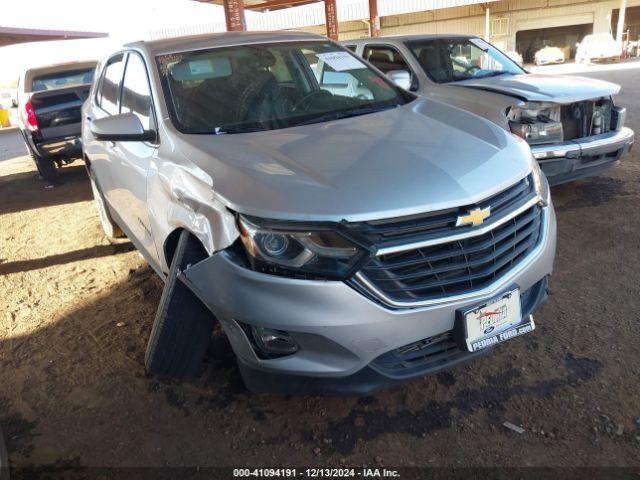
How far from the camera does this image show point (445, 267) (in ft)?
6.79

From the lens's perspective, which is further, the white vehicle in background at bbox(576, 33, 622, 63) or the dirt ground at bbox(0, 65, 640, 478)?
the white vehicle in background at bbox(576, 33, 622, 63)

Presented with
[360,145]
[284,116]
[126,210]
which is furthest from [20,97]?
[360,145]

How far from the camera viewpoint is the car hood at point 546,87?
14.9 ft

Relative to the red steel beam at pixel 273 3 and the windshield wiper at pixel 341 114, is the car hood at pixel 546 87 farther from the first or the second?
the red steel beam at pixel 273 3

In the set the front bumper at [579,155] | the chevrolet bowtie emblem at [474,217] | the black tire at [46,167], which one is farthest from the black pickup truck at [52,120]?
the chevrolet bowtie emblem at [474,217]

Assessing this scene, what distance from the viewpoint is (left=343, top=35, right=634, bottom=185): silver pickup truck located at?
14.8 ft

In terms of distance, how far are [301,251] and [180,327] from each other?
0.90 m

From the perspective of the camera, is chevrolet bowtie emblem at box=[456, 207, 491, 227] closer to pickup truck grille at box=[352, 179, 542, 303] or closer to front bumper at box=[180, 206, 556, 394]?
pickup truck grille at box=[352, 179, 542, 303]

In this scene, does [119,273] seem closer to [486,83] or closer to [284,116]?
[284,116]

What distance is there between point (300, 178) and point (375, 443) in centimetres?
120

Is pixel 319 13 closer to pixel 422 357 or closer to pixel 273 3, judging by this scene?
pixel 273 3

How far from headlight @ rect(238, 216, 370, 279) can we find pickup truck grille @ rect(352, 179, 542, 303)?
8 centimetres

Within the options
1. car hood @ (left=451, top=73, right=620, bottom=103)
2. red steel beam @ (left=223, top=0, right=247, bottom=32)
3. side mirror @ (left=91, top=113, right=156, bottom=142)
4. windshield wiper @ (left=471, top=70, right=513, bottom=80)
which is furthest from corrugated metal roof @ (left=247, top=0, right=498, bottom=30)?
side mirror @ (left=91, top=113, right=156, bottom=142)

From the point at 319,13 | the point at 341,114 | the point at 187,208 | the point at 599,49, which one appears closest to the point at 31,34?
the point at 341,114
